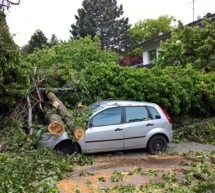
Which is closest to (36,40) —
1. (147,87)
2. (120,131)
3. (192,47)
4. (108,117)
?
(192,47)

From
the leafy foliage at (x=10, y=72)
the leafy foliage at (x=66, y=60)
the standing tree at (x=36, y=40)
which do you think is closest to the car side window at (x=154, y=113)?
the leafy foliage at (x=66, y=60)

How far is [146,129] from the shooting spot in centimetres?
1053

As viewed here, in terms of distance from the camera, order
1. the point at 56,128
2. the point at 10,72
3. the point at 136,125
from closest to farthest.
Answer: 1. the point at 56,128
2. the point at 136,125
3. the point at 10,72

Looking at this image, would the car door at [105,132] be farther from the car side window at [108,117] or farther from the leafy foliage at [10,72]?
the leafy foliage at [10,72]

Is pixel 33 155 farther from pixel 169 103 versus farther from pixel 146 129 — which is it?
pixel 169 103

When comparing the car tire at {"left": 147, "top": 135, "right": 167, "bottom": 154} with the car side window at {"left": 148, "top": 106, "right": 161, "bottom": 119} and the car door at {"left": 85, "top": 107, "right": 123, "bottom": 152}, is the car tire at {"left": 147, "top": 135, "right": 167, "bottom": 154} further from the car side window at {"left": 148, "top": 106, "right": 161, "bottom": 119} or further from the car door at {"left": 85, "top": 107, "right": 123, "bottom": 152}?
the car door at {"left": 85, "top": 107, "right": 123, "bottom": 152}

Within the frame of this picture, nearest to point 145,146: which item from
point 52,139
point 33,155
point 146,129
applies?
point 146,129

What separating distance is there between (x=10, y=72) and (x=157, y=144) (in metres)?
4.94

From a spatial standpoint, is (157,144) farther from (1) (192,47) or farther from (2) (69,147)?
(1) (192,47)

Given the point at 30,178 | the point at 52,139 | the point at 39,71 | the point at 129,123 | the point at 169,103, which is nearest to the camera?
the point at 30,178

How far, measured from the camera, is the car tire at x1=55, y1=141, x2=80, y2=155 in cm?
973

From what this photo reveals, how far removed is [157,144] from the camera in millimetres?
10797

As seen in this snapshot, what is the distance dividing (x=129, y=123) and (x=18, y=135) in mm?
3178

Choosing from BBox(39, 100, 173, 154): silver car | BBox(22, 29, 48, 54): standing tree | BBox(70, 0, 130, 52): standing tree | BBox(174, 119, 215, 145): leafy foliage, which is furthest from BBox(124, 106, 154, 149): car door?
BBox(70, 0, 130, 52): standing tree
